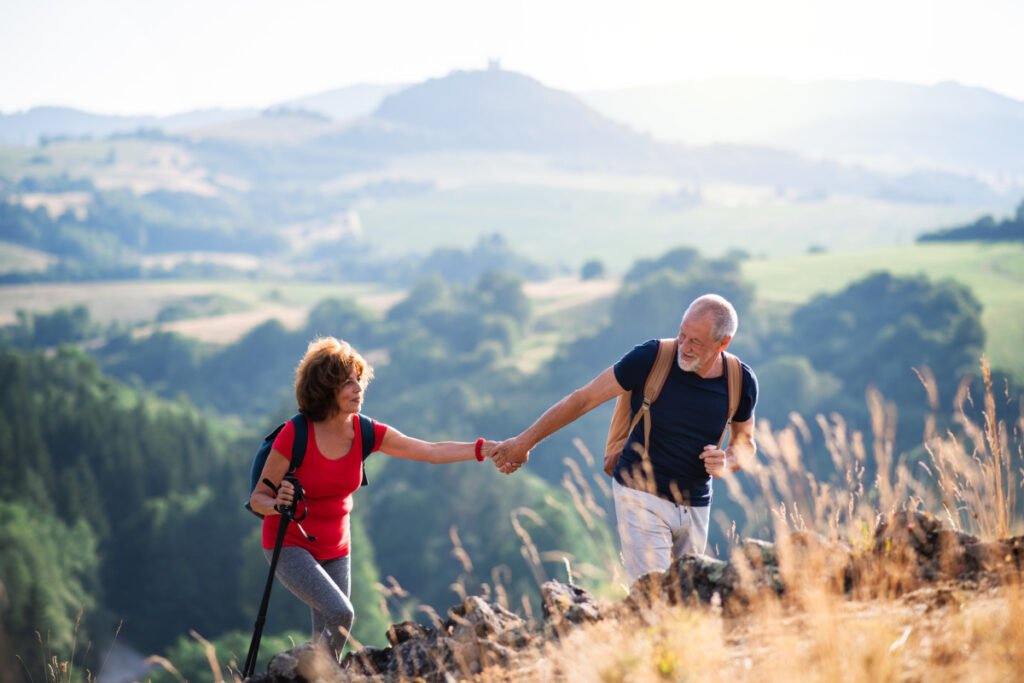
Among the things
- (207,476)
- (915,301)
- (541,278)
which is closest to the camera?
(207,476)

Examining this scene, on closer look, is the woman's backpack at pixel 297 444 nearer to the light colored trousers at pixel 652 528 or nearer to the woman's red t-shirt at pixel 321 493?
the woman's red t-shirt at pixel 321 493

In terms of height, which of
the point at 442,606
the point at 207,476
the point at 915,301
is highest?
the point at 915,301

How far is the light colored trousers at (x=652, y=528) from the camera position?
5.04m

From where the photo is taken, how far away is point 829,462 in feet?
225

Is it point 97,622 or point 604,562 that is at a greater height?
point 604,562

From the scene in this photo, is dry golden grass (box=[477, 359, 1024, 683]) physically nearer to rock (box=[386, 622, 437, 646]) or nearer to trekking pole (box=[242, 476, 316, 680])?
rock (box=[386, 622, 437, 646])

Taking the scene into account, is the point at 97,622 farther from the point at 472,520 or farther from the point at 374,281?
the point at 374,281

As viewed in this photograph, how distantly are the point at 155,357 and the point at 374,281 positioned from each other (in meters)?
77.7

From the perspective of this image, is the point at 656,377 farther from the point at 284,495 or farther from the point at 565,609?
the point at 284,495

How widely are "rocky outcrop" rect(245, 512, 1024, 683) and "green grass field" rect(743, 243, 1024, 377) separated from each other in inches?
3050

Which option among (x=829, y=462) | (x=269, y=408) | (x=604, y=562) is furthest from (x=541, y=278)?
(x=604, y=562)

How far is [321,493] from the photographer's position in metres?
4.77

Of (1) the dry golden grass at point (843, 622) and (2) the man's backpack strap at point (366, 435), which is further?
(2) the man's backpack strap at point (366, 435)

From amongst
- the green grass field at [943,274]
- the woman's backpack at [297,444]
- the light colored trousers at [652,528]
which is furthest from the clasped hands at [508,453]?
the green grass field at [943,274]
